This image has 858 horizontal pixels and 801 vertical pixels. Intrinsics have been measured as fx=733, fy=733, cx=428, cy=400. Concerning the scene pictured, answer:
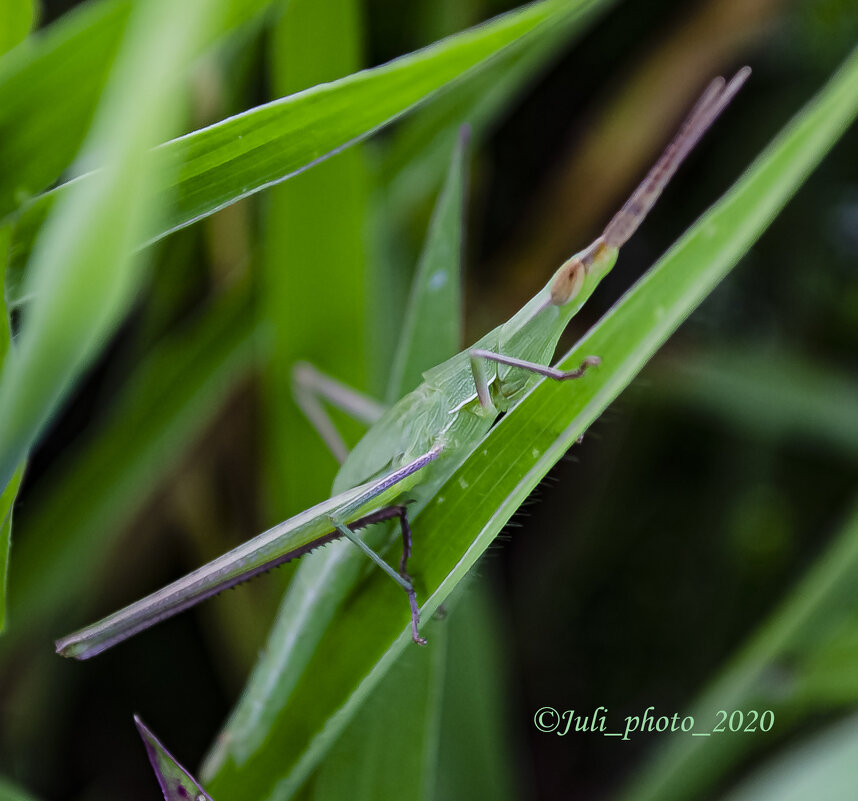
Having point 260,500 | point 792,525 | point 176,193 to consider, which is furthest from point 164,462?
point 792,525

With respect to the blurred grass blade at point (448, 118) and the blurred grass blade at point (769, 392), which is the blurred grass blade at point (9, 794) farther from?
the blurred grass blade at point (769, 392)

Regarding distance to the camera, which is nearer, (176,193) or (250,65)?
(176,193)

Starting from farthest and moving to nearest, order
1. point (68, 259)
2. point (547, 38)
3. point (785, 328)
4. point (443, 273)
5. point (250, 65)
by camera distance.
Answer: point (785, 328) → point (250, 65) → point (547, 38) → point (443, 273) → point (68, 259)

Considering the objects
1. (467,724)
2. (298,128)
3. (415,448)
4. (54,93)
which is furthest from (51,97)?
(467,724)

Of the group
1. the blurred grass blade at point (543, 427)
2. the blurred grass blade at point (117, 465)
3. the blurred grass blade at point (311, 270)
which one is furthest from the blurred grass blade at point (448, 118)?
the blurred grass blade at point (543, 427)

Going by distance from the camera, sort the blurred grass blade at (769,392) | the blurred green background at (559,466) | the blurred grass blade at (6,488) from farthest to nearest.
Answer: the blurred grass blade at (769,392), the blurred green background at (559,466), the blurred grass blade at (6,488)

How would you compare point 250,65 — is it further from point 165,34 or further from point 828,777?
point 828,777

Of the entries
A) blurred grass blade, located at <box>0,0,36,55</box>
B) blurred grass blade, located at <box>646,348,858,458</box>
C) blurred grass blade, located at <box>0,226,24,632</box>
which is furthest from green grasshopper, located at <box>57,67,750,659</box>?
blurred grass blade, located at <box>646,348,858,458</box>

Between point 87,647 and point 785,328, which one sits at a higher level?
point 87,647
